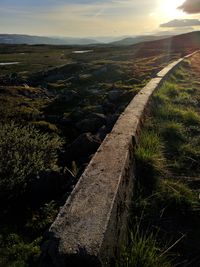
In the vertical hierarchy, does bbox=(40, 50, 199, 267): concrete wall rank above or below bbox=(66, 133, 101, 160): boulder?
above

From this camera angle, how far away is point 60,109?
15.9m

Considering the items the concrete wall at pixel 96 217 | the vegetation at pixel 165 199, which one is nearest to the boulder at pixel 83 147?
the vegetation at pixel 165 199

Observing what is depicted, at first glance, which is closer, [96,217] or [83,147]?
[96,217]

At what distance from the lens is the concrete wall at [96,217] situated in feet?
9.95

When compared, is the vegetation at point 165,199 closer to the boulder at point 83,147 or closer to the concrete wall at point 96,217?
the concrete wall at point 96,217

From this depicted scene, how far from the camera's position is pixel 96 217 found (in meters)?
3.54

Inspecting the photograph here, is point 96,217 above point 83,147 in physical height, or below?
above

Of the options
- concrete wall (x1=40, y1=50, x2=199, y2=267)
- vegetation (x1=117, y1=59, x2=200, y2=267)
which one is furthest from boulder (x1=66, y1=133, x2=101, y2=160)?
concrete wall (x1=40, y1=50, x2=199, y2=267)

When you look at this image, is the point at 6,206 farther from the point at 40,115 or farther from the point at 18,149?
the point at 40,115

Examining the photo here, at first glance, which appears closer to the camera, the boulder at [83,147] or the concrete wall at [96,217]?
the concrete wall at [96,217]

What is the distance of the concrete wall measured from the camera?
3033 millimetres

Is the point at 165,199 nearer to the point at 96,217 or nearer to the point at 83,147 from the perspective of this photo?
the point at 96,217

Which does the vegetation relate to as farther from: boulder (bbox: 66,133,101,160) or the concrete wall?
boulder (bbox: 66,133,101,160)

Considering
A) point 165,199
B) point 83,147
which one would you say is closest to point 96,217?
point 165,199
